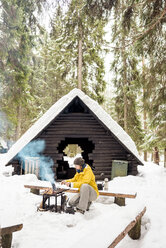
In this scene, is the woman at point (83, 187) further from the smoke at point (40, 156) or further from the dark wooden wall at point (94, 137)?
the dark wooden wall at point (94, 137)

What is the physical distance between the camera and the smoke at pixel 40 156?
343 inches

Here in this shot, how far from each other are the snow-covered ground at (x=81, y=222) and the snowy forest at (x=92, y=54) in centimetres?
422

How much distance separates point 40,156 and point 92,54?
1004 cm

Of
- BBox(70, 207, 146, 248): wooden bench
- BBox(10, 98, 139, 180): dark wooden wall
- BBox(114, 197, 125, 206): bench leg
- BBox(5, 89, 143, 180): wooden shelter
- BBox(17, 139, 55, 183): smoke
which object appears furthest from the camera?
BBox(10, 98, 139, 180): dark wooden wall

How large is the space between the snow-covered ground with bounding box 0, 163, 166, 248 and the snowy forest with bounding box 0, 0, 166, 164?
13.8 ft

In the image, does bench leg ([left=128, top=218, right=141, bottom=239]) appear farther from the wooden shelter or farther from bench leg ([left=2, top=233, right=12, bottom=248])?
the wooden shelter

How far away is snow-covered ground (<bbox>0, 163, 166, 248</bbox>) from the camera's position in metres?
2.85

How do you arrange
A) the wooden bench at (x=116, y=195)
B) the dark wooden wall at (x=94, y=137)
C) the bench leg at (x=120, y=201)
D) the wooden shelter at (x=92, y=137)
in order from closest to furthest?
the wooden bench at (x=116, y=195) → the bench leg at (x=120, y=201) → the wooden shelter at (x=92, y=137) → the dark wooden wall at (x=94, y=137)

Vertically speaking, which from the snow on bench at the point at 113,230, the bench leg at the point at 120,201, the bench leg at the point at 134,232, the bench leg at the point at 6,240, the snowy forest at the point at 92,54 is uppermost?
the snowy forest at the point at 92,54

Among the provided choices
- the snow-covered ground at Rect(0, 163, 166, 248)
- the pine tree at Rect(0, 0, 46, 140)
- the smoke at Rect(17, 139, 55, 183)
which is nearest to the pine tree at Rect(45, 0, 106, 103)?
the pine tree at Rect(0, 0, 46, 140)

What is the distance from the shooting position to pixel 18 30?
27.8ft

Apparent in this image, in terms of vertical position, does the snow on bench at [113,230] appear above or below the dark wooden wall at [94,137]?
below

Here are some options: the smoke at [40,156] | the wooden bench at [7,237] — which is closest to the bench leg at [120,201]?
the wooden bench at [7,237]

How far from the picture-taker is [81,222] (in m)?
4.33
